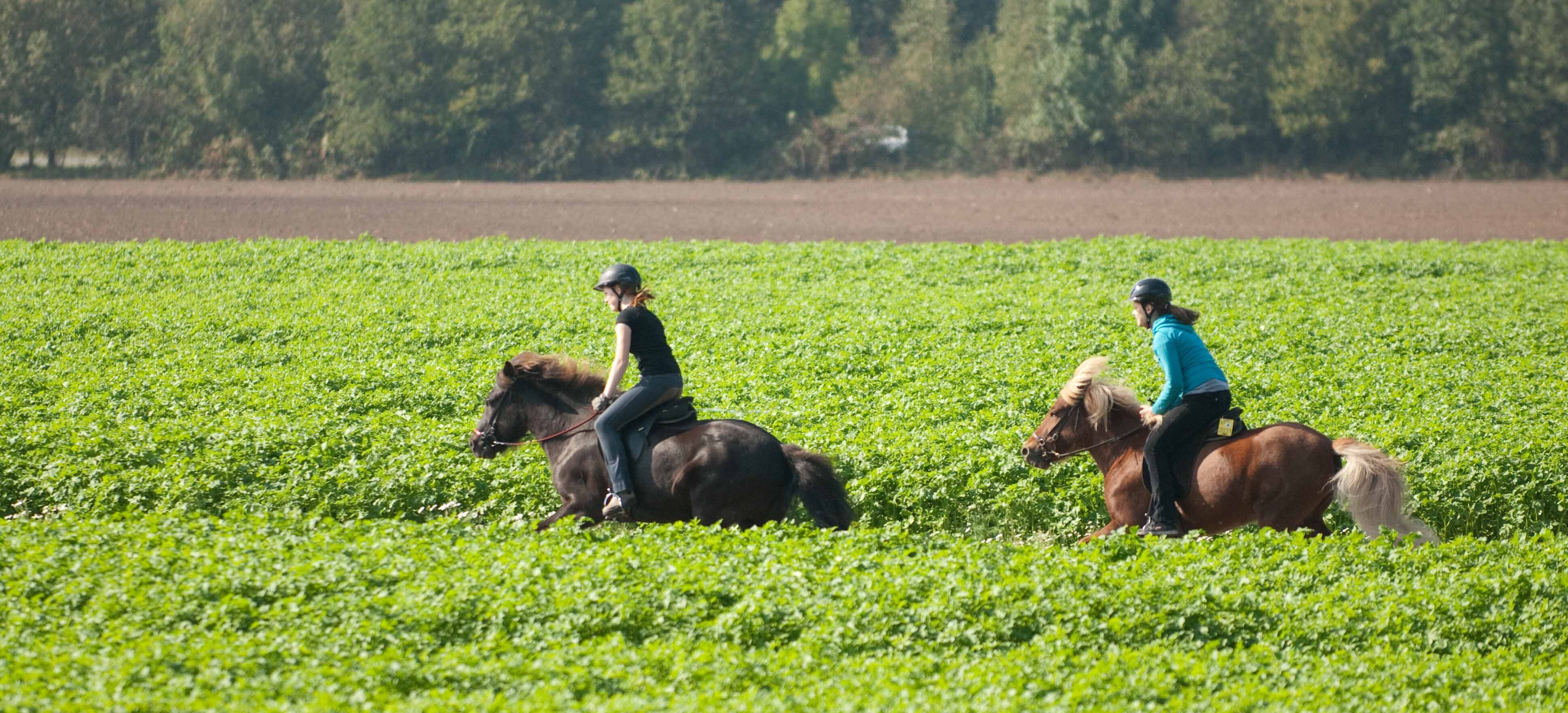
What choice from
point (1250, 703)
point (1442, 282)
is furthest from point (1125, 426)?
point (1442, 282)

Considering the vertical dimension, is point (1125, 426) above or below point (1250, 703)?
above

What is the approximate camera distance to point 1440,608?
8.53 metres

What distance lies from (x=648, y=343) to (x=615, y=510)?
4.20 feet

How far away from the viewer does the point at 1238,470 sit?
10203 millimetres

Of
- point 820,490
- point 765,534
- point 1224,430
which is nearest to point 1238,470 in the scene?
point 1224,430

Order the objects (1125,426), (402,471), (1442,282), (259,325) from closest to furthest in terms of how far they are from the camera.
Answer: (1125,426) < (402,471) < (259,325) < (1442,282)

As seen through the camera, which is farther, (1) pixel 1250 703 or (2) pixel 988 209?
(2) pixel 988 209

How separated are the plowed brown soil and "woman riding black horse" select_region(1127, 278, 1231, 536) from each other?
32049mm

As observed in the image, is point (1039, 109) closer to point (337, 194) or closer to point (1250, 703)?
point (337, 194)

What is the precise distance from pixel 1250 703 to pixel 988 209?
49246mm

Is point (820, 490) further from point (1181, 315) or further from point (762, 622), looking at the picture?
point (1181, 315)

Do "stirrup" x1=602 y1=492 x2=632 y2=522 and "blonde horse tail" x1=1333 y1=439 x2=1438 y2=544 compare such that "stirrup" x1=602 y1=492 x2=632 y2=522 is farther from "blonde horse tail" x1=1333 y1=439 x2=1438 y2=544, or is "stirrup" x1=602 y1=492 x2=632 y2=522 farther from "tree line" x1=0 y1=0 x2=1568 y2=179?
"tree line" x1=0 y1=0 x2=1568 y2=179

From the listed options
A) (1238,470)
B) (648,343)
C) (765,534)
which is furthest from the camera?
(648,343)

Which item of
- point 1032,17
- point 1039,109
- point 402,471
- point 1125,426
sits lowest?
point 402,471
